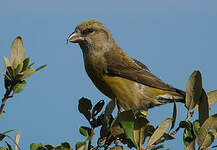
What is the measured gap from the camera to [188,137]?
248cm

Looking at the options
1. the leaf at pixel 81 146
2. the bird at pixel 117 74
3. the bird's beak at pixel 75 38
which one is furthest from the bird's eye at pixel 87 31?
the leaf at pixel 81 146

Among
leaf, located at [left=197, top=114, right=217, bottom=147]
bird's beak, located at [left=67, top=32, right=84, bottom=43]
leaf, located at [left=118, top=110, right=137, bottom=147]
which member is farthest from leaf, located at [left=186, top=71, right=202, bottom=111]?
bird's beak, located at [left=67, top=32, right=84, bottom=43]

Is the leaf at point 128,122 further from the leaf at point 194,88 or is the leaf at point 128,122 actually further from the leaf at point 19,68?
the leaf at point 19,68

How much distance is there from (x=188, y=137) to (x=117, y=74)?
10.1 feet

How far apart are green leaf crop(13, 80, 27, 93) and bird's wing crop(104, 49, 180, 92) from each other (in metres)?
3.31

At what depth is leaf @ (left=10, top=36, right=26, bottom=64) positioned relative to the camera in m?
2.16

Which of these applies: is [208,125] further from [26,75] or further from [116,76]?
[116,76]

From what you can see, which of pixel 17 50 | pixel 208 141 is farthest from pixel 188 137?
pixel 17 50

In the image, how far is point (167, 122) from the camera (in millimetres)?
2346

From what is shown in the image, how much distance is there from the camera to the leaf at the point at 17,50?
2.16m

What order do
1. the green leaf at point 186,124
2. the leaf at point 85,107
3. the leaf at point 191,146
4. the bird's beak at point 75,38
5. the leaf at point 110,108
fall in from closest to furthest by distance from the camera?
the leaf at point 191,146
the green leaf at point 186,124
the leaf at point 110,108
the leaf at point 85,107
the bird's beak at point 75,38

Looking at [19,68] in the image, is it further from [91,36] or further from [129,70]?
[91,36]

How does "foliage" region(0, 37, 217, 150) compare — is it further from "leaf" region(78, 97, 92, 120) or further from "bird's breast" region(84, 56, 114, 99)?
"bird's breast" region(84, 56, 114, 99)

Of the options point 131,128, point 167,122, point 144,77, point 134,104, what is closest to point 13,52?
point 131,128
